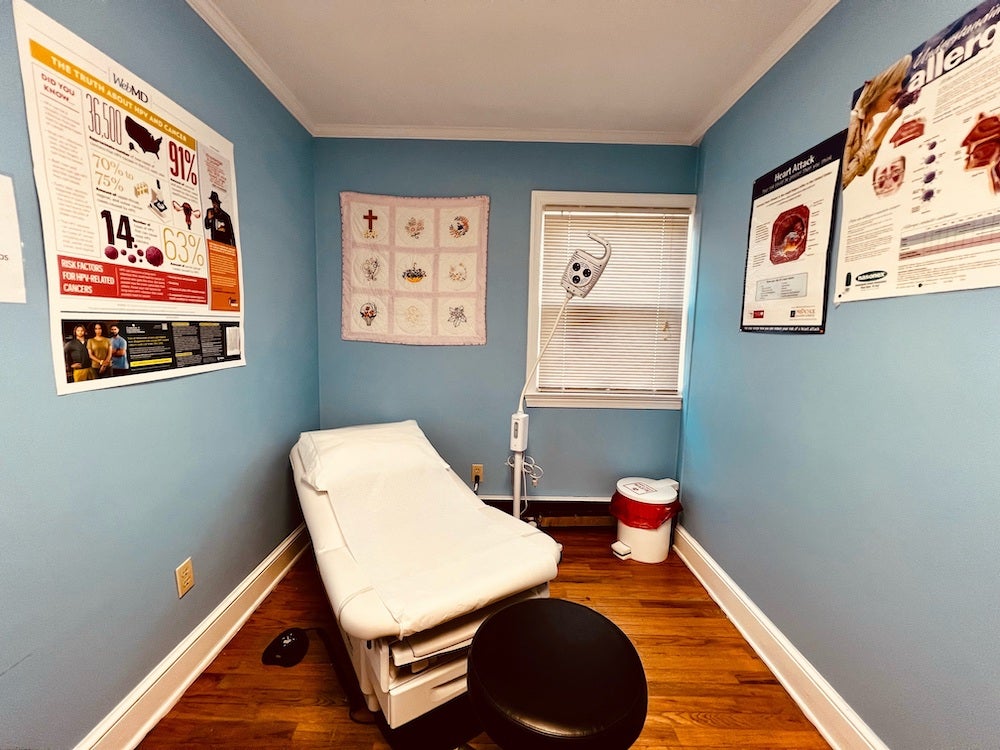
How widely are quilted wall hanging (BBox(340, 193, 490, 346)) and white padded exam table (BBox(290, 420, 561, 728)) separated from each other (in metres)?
0.82

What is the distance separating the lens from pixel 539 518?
2.49 metres

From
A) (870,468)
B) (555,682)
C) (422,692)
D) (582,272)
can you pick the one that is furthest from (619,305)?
(422,692)

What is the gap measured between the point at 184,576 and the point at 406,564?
811 mm

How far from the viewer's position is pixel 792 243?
1476 millimetres

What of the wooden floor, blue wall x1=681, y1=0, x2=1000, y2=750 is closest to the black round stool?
the wooden floor

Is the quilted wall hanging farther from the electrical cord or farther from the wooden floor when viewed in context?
the wooden floor

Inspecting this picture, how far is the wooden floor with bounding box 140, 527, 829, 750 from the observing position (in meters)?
1.22

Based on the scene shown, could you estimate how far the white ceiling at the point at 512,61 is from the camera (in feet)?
4.63

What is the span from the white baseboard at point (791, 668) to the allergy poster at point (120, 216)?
2402mm

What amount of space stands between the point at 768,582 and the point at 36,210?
259cm

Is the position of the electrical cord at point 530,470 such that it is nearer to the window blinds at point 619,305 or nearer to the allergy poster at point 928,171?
the window blinds at point 619,305

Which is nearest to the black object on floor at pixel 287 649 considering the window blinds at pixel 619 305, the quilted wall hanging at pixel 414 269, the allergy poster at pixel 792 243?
the quilted wall hanging at pixel 414 269

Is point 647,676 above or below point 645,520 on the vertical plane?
below

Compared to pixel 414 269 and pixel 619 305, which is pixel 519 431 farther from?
pixel 414 269
